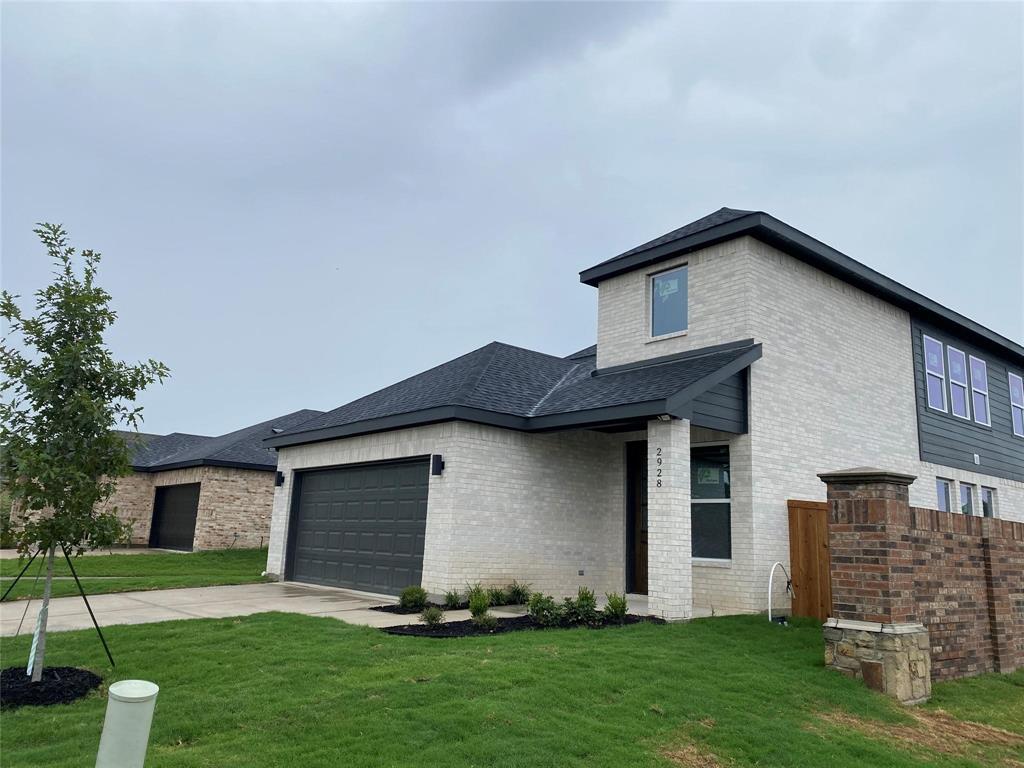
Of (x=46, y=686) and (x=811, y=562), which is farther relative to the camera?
(x=811, y=562)

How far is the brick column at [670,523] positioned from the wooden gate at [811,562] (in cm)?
194

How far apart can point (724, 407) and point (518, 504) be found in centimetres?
406

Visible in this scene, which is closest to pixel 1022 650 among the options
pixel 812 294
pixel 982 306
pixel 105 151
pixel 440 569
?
pixel 812 294

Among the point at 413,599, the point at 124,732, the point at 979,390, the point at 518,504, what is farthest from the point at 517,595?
the point at 979,390

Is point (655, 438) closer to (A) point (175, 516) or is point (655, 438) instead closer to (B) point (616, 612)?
(B) point (616, 612)

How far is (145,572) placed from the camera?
1683 centimetres

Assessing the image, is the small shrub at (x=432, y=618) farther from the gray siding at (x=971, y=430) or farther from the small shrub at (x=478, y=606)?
the gray siding at (x=971, y=430)

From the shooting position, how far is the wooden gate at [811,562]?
10.2m

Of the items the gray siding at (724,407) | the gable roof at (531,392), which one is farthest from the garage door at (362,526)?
the gray siding at (724,407)

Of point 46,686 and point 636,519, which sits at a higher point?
point 636,519

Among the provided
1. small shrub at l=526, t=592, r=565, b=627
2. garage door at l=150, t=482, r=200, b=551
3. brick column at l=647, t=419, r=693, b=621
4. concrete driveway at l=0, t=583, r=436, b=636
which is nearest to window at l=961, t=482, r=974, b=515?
brick column at l=647, t=419, r=693, b=621

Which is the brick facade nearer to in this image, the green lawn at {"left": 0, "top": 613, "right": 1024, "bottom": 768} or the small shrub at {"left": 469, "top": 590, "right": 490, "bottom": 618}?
the green lawn at {"left": 0, "top": 613, "right": 1024, "bottom": 768}

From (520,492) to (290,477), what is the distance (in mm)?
6776

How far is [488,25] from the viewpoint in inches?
530
